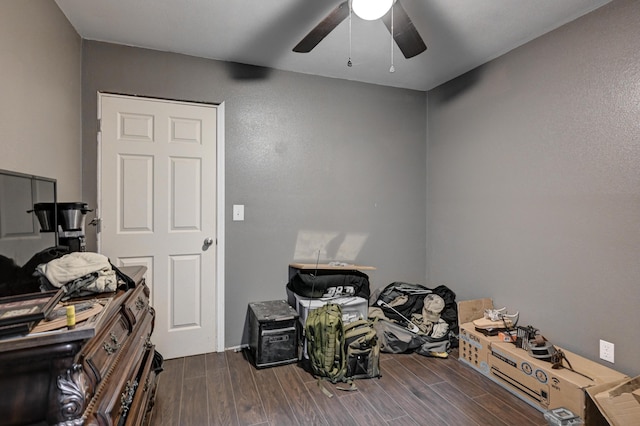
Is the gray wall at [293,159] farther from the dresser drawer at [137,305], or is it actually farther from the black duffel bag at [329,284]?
the dresser drawer at [137,305]

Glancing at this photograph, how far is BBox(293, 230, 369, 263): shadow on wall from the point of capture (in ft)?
10.2

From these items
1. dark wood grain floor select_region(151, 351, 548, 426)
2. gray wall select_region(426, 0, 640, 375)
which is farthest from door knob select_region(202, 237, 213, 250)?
gray wall select_region(426, 0, 640, 375)

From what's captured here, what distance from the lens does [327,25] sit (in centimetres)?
174

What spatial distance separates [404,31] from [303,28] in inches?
35.4

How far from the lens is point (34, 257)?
4.50 ft

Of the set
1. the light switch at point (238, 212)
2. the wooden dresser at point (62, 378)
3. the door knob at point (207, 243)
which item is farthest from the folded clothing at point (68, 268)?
the light switch at point (238, 212)

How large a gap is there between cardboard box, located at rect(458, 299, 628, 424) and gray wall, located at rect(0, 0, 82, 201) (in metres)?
3.18

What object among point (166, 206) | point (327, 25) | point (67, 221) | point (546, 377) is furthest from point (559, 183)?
point (67, 221)

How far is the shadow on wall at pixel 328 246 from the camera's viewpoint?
10.2ft

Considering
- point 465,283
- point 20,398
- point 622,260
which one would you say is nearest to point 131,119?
point 20,398

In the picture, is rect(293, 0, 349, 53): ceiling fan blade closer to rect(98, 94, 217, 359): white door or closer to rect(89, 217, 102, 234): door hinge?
rect(98, 94, 217, 359): white door

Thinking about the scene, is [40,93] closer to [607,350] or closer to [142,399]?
[142,399]

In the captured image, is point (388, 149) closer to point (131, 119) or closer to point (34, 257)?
point (131, 119)

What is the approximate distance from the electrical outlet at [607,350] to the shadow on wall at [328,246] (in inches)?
77.5
